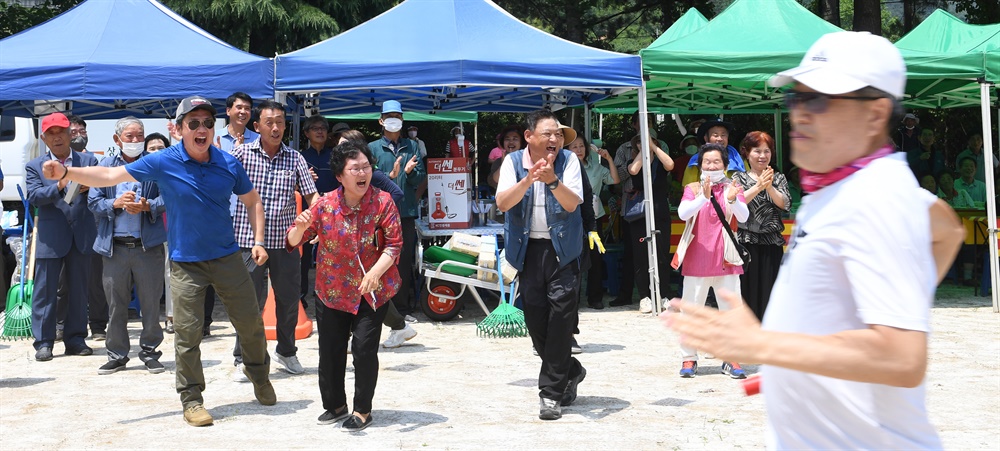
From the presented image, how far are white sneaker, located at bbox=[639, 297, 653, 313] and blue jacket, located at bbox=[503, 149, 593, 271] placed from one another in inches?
182

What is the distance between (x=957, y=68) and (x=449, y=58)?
525 cm

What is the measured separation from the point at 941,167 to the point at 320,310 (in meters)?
10.7

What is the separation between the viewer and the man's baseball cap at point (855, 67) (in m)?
1.89

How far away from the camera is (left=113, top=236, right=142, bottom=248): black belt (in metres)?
7.78

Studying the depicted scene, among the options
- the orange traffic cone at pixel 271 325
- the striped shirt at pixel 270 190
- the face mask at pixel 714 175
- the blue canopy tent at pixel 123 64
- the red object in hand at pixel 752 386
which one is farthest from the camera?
the blue canopy tent at pixel 123 64

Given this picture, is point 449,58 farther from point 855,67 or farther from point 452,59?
point 855,67

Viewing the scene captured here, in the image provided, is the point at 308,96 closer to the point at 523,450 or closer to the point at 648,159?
→ the point at 648,159

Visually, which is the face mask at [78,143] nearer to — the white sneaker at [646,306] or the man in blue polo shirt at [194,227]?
the man in blue polo shirt at [194,227]

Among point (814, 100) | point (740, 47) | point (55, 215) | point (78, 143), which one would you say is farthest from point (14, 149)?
point (814, 100)

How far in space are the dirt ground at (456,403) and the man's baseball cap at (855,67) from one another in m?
3.80

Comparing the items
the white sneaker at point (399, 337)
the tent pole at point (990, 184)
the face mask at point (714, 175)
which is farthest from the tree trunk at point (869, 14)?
the white sneaker at point (399, 337)

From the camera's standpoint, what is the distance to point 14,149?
47.9ft

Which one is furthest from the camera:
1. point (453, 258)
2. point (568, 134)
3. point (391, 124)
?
point (453, 258)

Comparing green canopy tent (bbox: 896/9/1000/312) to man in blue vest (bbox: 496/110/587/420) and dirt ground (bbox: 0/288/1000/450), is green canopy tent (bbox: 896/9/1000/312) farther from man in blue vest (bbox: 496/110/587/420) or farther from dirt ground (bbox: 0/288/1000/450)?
man in blue vest (bbox: 496/110/587/420)
